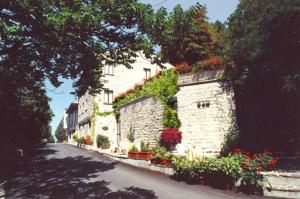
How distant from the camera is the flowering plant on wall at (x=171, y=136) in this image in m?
15.9

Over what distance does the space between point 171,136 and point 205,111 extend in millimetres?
2556

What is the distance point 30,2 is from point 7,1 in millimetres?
989

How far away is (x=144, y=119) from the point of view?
1955 centimetres

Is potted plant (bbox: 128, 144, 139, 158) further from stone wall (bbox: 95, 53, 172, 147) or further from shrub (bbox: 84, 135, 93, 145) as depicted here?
shrub (bbox: 84, 135, 93, 145)

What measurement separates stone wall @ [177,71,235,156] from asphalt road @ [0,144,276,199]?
3.47 m

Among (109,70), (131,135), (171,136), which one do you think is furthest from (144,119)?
(109,70)

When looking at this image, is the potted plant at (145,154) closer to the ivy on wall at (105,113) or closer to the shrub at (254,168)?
the shrub at (254,168)

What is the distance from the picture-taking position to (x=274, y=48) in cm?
1256

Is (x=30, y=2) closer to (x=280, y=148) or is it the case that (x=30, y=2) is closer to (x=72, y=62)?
(x=72, y=62)

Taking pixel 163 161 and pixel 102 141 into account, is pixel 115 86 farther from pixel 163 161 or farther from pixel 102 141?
pixel 163 161

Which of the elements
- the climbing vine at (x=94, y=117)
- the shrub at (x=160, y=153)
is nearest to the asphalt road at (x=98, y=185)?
the shrub at (x=160, y=153)

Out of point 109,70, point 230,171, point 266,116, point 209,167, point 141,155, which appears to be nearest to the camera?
point 230,171

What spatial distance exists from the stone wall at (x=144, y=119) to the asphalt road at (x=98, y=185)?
13.0 feet

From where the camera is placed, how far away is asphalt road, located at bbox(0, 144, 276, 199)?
31.1 ft
